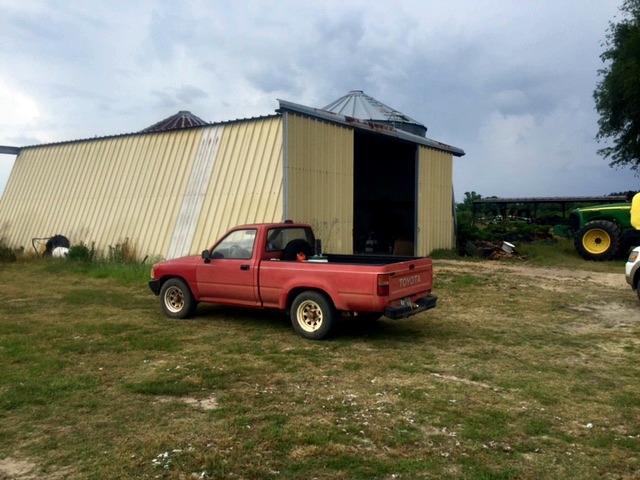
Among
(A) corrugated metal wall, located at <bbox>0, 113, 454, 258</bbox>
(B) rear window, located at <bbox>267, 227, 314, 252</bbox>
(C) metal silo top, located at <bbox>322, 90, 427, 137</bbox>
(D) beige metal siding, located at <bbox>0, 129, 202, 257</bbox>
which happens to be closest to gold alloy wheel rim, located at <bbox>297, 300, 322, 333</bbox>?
(B) rear window, located at <bbox>267, 227, 314, 252</bbox>

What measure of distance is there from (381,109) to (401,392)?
21.8m

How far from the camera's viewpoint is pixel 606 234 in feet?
63.0

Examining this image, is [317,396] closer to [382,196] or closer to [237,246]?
[237,246]

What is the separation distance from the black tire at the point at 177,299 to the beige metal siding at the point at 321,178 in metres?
4.60

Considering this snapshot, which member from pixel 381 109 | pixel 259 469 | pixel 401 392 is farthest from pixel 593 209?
pixel 259 469

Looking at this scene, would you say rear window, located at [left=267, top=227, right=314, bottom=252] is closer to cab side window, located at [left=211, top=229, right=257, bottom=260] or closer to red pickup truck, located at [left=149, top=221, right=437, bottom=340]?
red pickup truck, located at [left=149, top=221, right=437, bottom=340]

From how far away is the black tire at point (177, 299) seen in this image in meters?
9.63

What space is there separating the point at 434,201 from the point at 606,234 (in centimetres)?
588

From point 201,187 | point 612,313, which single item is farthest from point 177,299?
point 612,313

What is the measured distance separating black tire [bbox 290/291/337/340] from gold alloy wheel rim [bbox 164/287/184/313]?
254 cm

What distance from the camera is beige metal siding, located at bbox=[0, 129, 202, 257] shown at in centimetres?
1666

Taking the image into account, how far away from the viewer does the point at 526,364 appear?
712cm

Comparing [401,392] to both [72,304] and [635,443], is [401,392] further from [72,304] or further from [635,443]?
[72,304]

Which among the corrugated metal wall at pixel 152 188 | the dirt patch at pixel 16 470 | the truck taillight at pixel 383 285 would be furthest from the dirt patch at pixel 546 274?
the dirt patch at pixel 16 470
